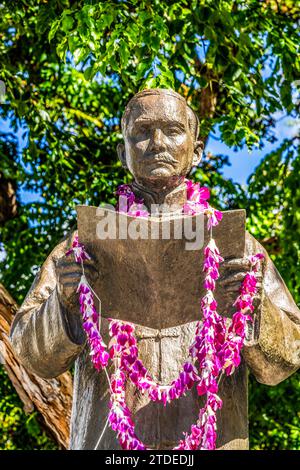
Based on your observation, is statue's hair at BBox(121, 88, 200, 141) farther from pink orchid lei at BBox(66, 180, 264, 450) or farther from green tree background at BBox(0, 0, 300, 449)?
green tree background at BBox(0, 0, 300, 449)

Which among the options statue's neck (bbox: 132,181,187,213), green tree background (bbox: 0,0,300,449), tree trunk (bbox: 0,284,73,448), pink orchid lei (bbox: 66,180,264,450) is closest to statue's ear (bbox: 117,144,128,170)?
statue's neck (bbox: 132,181,187,213)

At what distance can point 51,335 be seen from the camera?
492 cm

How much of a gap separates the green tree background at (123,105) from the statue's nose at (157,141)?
2885mm

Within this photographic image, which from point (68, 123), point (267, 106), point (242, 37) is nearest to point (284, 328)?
point (242, 37)

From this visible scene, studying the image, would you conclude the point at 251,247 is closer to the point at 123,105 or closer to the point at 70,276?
the point at 70,276

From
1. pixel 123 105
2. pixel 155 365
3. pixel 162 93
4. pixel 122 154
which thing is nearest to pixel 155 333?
pixel 155 365

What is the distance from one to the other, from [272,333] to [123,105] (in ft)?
18.7

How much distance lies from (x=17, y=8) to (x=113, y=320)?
522cm

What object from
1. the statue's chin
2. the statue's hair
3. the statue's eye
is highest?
the statue's hair

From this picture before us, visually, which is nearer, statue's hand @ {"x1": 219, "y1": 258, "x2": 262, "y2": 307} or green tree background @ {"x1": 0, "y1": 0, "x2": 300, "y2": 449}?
statue's hand @ {"x1": 219, "y1": 258, "x2": 262, "y2": 307}

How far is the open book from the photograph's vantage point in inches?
180

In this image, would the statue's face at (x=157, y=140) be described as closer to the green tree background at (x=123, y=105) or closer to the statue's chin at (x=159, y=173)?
the statue's chin at (x=159, y=173)

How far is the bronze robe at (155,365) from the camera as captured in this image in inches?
190

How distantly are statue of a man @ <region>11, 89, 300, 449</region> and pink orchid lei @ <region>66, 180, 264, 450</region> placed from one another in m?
0.06
